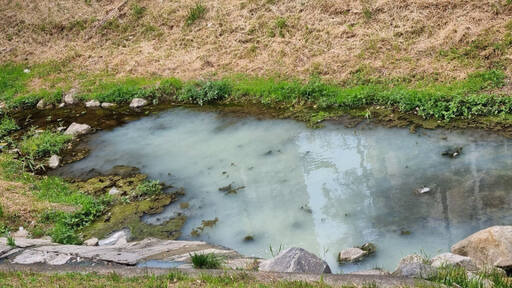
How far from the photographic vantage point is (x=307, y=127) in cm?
1107

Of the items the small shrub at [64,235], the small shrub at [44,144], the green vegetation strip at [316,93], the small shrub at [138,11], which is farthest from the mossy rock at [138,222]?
the small shrub at [138,11]

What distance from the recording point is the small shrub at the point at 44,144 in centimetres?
1164

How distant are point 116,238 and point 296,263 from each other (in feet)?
12.0

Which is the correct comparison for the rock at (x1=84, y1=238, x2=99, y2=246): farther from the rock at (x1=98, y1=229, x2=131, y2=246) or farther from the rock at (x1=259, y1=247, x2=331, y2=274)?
the rock at (x1=259, y1=247, x2=331, y2=274)

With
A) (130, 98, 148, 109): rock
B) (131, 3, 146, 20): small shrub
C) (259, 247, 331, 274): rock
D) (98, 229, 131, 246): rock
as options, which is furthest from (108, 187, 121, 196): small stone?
(131, 3, 146, 20): small shrub

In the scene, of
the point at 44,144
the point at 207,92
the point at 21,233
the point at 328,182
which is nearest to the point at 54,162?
the point at 44,144

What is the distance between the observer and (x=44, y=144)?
11812 millimetres

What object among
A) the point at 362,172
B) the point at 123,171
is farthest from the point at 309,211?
the point at 123,171

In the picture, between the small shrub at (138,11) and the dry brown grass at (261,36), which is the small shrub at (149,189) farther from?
the small shrub at (138,11)

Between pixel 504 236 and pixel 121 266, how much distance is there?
13.3 feet

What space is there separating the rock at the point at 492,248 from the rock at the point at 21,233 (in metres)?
6.31

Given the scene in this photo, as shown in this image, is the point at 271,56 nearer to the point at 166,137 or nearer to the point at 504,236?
the point at 166,137

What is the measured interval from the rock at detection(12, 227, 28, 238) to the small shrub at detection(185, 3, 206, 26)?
1007 cm

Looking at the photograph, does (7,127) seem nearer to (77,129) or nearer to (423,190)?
(77,129)
